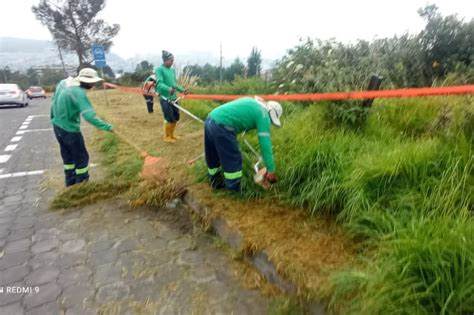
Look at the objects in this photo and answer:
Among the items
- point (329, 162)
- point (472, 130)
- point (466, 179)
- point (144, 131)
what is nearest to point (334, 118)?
point (329, 162)

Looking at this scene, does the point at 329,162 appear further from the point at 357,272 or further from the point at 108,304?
the point at 108,304

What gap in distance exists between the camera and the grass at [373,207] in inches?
72.1

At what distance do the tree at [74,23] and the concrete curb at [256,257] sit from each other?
30.9m

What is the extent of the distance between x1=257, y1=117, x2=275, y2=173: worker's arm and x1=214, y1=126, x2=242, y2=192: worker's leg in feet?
1.06

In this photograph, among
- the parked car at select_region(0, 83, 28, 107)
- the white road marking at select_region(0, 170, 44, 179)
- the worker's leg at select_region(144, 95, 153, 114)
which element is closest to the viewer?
the white road marking at select_region(0, 170, 44, 179)

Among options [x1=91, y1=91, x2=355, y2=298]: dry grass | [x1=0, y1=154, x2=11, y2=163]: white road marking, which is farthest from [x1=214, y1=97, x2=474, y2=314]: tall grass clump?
[x1=0, y1=154, x2=11, y2=163]: white road marking

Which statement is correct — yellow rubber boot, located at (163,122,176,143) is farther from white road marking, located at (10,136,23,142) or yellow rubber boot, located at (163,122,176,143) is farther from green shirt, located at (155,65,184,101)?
white road marking, located at (10,136,23,142)

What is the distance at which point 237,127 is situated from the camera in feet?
11.0

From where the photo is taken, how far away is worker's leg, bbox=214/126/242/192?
10.9 feet

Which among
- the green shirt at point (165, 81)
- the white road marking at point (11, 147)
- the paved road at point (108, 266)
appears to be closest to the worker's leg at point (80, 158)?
the paved road at point (108, 266)

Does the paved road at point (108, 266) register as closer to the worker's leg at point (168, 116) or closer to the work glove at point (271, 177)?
the work glove at point (271, 177)

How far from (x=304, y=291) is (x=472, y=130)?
6.59 ft

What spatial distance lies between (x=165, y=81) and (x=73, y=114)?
2301 millimetres

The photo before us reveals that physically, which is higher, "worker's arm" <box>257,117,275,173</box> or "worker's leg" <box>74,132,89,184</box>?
"worker's arm" <box>257,117,275,173</box>
